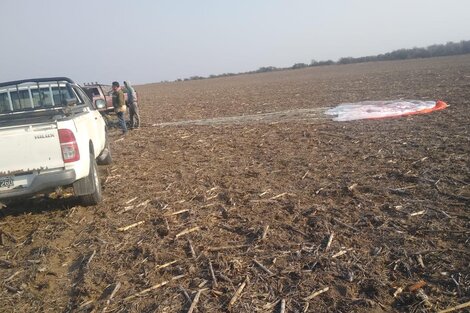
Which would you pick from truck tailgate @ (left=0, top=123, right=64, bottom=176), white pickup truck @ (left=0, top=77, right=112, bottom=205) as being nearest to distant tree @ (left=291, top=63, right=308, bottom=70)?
white pickup truck @ (left=0, top=77, right=112, bottom=205)

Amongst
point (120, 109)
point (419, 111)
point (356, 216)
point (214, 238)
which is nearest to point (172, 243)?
point (214, 238)

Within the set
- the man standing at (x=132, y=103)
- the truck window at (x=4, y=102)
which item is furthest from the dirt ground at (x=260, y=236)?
the man standing at (x=132, y=103)

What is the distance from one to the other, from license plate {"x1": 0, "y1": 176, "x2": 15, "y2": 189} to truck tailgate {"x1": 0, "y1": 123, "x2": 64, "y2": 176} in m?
0.06

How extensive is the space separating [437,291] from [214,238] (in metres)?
2.36

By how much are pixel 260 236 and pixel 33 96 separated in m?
5.54

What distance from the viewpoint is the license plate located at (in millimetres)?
5004

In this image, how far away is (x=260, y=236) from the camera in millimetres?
4551

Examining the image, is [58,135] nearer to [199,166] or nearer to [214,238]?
[214,238]

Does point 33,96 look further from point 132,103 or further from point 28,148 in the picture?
point 132,103

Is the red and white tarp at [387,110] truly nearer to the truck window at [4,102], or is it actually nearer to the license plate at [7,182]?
the truck window at [4,102]

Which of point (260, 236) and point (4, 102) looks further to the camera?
point (4, 102)

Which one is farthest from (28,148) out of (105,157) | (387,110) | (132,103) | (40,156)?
(387,110)

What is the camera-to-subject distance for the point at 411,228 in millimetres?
4496

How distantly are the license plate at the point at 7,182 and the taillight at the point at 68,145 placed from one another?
2.29 feet
